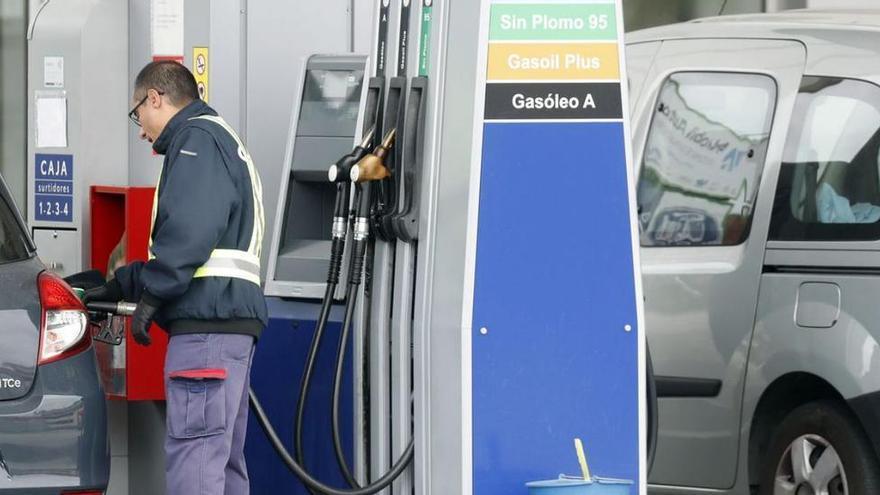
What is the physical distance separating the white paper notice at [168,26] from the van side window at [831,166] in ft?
7.87

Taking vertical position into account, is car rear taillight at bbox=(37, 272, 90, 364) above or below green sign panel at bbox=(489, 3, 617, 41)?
below

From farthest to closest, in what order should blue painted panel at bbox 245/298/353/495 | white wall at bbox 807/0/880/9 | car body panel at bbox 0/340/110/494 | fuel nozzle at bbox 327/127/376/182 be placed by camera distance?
white wall at bbox 807/0/880/9, blue painted panel at bbox 245/298/353/495, fuel nozzle at bbox 327/127/376/182, car body panel at bbox 0/340/110/494

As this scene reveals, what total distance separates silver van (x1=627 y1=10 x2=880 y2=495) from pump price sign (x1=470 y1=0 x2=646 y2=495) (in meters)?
1.54

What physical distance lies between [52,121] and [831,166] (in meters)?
3.04

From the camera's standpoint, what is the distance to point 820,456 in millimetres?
6730

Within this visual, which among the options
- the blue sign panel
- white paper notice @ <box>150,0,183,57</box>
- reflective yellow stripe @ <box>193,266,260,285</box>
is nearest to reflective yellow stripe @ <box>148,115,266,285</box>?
reflective yellow stripe @ <box>193,266,260,285</box>

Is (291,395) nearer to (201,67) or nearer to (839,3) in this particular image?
(201,67)

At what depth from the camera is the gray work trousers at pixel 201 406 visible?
5.78 metres

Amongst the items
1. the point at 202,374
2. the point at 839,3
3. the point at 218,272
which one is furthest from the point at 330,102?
the point at 839,3

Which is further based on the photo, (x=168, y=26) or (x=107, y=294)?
(x=168, y=26)

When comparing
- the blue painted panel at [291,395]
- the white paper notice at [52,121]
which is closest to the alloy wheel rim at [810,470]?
the blue painted panel at [291,395]

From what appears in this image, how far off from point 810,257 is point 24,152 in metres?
6.48

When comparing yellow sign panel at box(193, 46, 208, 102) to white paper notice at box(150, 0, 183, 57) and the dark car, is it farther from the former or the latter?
the dark car

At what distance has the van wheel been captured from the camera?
6.48 m
